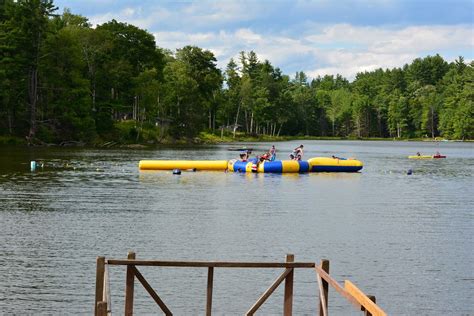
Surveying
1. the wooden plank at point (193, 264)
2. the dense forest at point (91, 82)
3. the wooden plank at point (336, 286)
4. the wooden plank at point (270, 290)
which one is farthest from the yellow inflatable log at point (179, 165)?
the wooden plank at point (336, 286)

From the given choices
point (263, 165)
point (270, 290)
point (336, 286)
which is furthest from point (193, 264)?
point (263, 165)

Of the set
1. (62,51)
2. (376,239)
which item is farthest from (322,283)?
(62,51)

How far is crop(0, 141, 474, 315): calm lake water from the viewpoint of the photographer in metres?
19.8

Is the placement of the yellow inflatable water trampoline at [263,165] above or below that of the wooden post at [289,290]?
below

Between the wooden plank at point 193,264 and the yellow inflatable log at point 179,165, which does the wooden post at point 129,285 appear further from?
the yellow inflatable log at point 179,165

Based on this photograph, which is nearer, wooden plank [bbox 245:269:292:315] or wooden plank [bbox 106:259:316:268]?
wooden plank [bbox 106:259:316:268]

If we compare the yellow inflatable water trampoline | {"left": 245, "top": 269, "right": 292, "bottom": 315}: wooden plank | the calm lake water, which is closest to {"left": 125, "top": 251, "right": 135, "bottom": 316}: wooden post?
{"left": 245, "top": 269, "right": 292, "bottom": 315}: wooden plank

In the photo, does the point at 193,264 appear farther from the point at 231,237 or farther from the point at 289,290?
the point at 231,237

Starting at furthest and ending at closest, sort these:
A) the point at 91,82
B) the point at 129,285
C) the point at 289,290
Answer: the point at 91,82 → the point at 289,290 → the point at 129,285

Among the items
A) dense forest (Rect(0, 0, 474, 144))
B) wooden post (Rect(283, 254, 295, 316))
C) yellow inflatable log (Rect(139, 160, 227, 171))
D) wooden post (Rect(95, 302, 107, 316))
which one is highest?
dense forest (Rect(0, 0, 474, 144))

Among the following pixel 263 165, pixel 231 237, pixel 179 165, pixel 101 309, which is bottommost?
pixel 231 237

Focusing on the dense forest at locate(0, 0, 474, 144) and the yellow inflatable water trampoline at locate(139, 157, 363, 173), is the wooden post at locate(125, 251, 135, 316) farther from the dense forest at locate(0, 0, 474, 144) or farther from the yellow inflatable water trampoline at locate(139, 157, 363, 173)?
the dense forest at locate(0, 0, 474, 144)

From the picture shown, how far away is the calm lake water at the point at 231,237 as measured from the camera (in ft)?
65.1

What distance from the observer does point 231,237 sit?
96.8 ft
